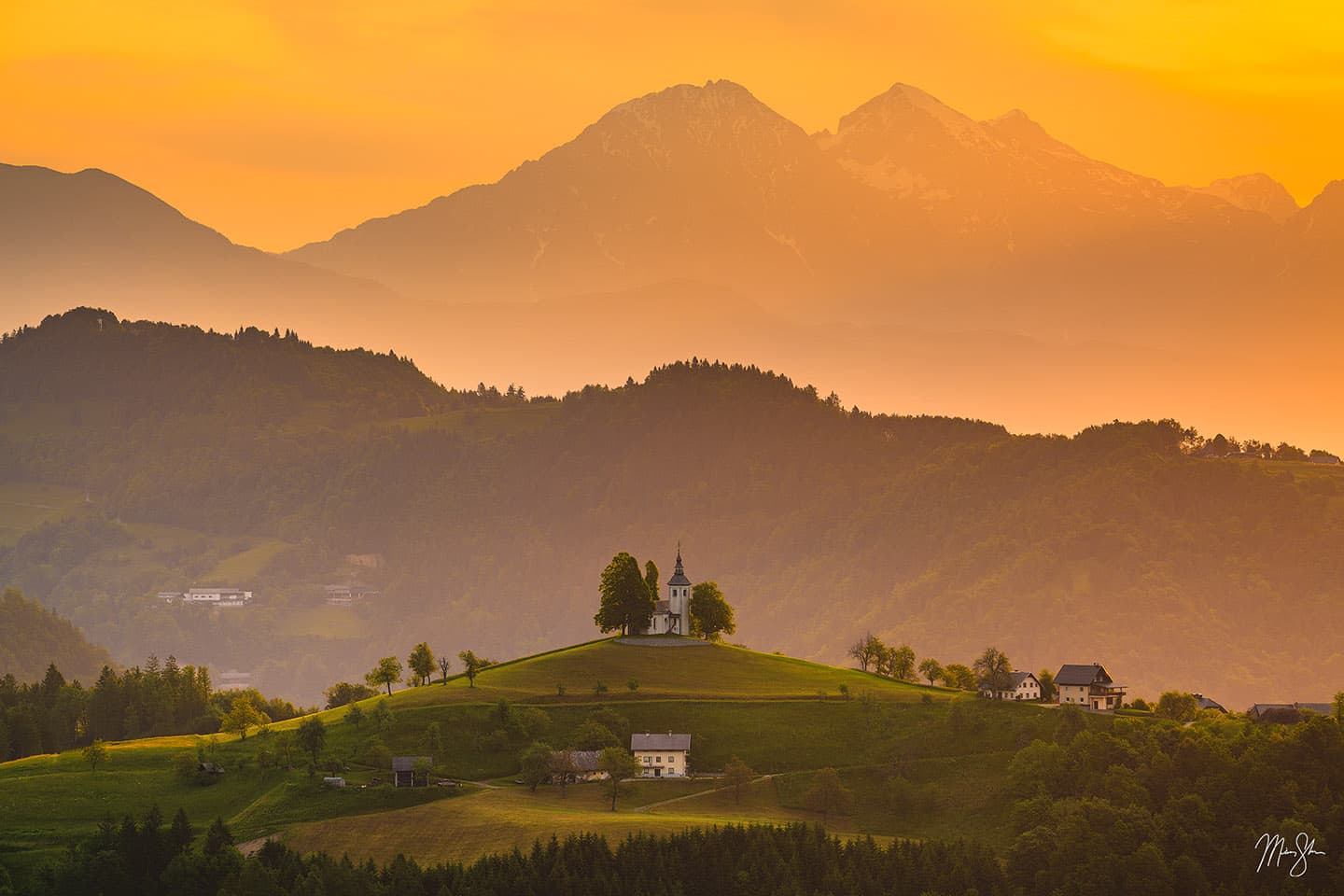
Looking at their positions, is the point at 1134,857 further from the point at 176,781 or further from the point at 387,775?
the point at 176,781

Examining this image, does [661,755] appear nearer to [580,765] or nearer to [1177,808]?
[580,765]

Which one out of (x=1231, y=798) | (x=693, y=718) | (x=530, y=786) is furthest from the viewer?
(x=693, y=718)

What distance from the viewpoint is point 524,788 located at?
175750 millimetres

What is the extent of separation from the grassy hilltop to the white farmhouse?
2.43 m

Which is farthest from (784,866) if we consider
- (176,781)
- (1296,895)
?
(176,781)

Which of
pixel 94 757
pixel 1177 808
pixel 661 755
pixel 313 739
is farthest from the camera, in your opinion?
pixel 94 757

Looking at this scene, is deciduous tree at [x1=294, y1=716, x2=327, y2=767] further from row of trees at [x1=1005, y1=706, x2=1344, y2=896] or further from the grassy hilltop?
row of trees at [x1=1005, y1=706, x2=1344, y2=896]

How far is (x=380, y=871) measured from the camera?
151m

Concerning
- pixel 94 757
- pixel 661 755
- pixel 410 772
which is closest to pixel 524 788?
pixel 410 772

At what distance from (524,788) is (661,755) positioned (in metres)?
14.5

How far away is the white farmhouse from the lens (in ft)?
598

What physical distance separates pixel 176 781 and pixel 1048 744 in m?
80.4
